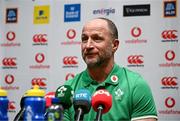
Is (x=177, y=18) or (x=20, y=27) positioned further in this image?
(x=20, y=27)

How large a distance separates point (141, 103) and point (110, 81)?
18cm

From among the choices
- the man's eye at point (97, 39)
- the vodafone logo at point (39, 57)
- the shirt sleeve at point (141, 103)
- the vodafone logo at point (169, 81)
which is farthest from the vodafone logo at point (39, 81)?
the shirt sleeve at point (141, 103)

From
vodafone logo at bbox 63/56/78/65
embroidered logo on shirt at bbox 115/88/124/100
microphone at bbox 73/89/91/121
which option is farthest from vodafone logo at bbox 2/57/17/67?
microphone at bbox 73/89/91/121

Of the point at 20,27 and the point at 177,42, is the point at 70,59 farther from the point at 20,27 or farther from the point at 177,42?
the point at 177,42

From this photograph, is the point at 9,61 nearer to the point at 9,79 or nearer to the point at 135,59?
the point at 9,79

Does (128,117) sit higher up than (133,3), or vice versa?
(133,3)

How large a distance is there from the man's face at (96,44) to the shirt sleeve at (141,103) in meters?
0.22

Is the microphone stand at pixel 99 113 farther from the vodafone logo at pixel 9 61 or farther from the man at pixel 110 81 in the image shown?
the vodafone logo at pixel 9 61

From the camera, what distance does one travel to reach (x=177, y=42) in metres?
2.55

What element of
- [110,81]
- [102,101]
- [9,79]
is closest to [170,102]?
[110,81]

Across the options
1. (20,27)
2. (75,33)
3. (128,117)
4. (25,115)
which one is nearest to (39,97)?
(25,115)

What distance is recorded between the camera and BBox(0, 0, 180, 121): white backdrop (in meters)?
2.56

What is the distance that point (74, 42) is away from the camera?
2828 millimetres

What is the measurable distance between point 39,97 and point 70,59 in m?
1.81
